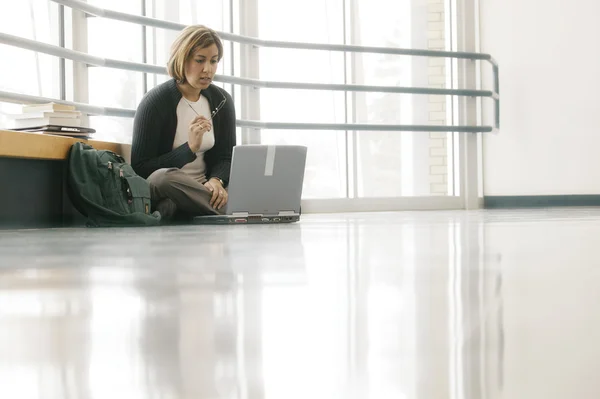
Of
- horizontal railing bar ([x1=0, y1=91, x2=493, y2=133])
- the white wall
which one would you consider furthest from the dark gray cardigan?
the white wall

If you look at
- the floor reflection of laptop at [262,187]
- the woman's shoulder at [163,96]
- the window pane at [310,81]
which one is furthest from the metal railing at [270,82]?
the floor reflection of laptop at [262,187]

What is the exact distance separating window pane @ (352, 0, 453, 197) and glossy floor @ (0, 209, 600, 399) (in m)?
4.67

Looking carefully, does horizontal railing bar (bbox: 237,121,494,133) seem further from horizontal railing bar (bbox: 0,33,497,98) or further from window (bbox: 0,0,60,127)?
window (bbox: 0,0,60,127)

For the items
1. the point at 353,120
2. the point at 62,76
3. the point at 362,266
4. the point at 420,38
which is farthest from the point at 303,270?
the point at 420,38

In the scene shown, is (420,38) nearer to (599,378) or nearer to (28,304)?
(28,304)

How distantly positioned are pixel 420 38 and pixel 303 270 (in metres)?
5.35

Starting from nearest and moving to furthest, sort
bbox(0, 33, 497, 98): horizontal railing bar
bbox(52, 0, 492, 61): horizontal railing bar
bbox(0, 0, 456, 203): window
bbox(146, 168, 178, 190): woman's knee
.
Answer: bbox(0, 33, 497, 98): horizontal railing bar
bbox(146, 168, 178, 190): woman's knee
bbox(52, 0, 492, 61): horizontal railing bar
bbox(0, 0, 456, 203): window

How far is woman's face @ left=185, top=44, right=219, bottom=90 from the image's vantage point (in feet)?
13.1

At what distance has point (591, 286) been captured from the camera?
3.44 ft

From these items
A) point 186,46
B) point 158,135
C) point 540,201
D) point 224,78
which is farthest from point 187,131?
point 540,201

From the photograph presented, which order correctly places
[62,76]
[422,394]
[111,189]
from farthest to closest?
[62,76] < [111,189] < [422,394]

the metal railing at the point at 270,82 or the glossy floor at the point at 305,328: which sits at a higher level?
the metal railing at the point at 270,82

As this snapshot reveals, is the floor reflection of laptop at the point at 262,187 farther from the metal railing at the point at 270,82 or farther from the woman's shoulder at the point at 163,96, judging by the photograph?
the metal railing at the point at 270,82

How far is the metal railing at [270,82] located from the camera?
3.93 m
